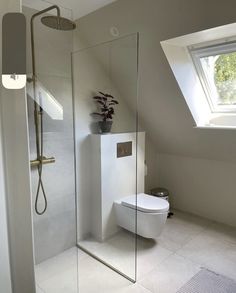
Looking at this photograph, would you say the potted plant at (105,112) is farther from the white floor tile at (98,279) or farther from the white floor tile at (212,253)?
the white floor tile at (212,253)

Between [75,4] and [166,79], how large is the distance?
106cm

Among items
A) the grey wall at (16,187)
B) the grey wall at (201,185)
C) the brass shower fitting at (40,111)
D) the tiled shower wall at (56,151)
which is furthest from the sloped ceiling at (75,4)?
the grey wall at (201,185)

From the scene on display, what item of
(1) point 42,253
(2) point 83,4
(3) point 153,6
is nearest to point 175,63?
(3) point 153,6

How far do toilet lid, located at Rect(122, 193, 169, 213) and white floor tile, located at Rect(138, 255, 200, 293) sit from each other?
0.48 metres

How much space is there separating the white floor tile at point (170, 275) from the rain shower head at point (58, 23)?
7.52 ft

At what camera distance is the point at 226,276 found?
206 centimetres

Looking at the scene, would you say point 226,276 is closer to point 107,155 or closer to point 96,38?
point 107,155

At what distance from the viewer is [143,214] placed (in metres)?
2.44

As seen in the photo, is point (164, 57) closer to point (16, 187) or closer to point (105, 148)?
point (105, 148)

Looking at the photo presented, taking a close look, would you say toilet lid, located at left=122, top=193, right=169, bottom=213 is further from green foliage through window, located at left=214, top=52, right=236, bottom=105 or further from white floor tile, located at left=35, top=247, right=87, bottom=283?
green foliage through window, located at left=214, top=52, right=236, bottom=105

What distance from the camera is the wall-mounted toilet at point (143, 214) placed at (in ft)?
7.91

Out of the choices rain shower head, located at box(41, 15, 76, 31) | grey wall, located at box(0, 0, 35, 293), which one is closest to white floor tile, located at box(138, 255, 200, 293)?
grey wall, located at box(0, 0, 35, 293)

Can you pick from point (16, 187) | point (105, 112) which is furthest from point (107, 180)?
point (16, 187)

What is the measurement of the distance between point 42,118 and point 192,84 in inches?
62.5
